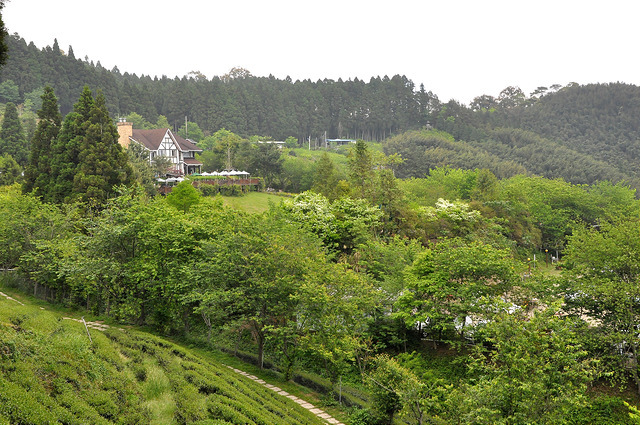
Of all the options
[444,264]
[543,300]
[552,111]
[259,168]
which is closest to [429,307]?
[444,264]

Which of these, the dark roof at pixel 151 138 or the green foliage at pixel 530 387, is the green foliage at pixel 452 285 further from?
the dark roof at pixel 151 138

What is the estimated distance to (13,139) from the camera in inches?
2002

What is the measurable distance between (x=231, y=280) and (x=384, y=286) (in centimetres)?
833

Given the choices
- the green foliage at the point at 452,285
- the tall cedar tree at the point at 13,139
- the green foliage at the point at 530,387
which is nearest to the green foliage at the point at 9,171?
the tall cedar tree at the point at 13,139

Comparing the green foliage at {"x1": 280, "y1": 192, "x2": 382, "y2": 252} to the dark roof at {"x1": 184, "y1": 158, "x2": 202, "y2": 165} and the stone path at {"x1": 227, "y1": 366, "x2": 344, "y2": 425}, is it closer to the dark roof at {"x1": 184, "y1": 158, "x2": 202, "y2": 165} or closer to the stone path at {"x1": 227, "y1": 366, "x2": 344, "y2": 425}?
the stone path at {"x1": 227, "y1": 366, "x2": 344, "y2": 425}

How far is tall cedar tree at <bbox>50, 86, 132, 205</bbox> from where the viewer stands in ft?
109

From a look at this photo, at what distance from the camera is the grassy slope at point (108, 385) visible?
935 cm

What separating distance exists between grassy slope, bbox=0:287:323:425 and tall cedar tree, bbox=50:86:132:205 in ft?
63.2

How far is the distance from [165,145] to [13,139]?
52.0 feet

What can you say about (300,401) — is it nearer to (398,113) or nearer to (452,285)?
(452,285)

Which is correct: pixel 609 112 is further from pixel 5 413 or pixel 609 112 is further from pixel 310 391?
pixel 5 413

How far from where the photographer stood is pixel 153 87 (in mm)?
98500

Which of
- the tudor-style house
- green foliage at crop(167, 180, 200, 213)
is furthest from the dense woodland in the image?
the tudor-style house

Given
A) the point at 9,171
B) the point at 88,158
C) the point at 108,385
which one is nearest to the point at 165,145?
the point at 9,171
